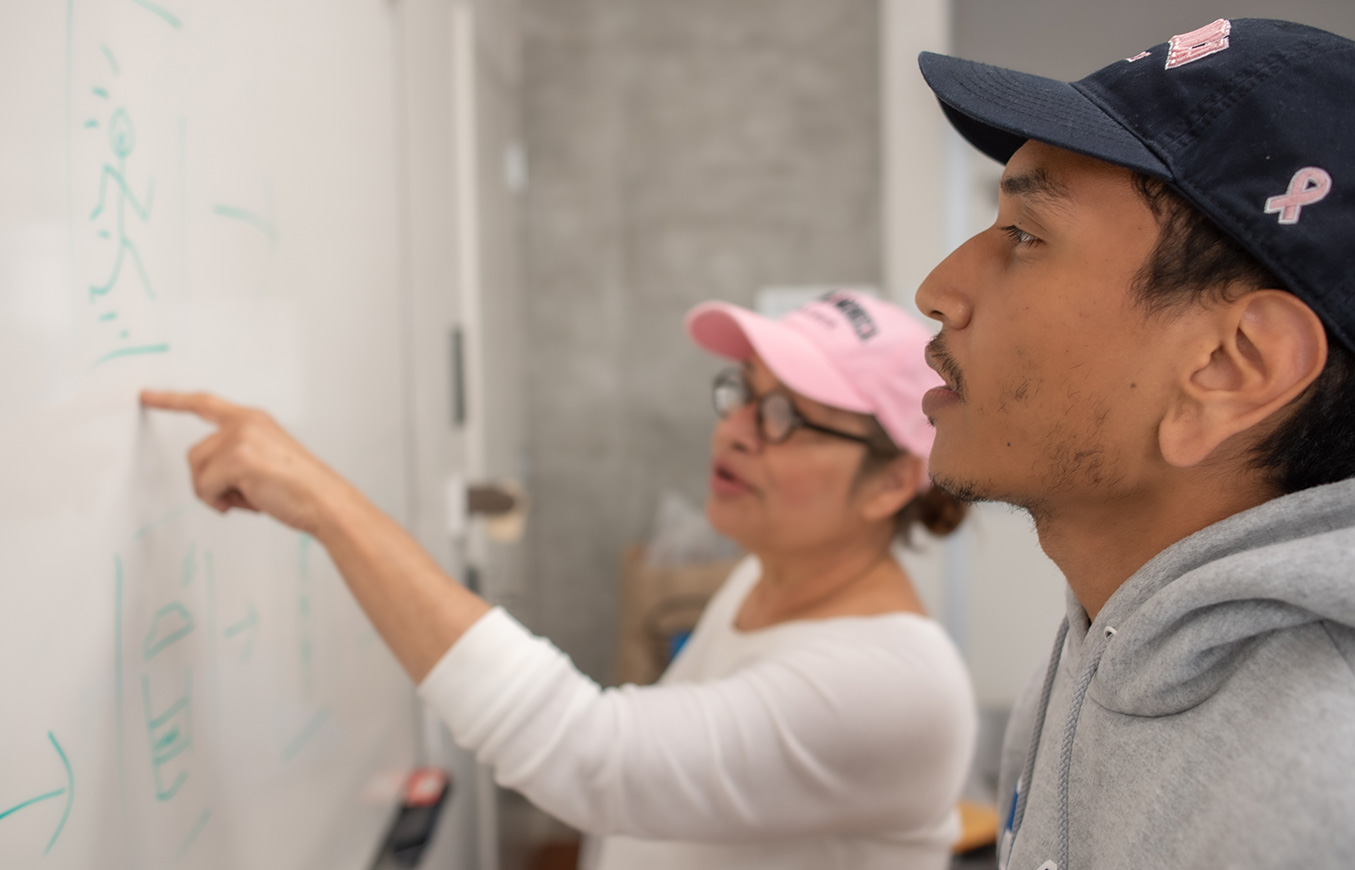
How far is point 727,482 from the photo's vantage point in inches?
48.6

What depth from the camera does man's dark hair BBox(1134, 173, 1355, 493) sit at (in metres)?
0.53

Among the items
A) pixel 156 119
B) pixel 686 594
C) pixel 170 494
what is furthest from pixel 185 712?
pixel 686 594

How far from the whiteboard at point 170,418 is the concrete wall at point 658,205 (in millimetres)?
1524

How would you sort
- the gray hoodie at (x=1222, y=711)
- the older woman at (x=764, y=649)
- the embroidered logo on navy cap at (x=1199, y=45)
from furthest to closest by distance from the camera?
1. the older woman at (x=764, y=649)
2. the embroidered logo on navy cap at (x=1199, y=45)
3. the gray hoodie at (x=1222, y=711)

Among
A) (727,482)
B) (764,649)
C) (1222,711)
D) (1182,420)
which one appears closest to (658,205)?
(727,482)

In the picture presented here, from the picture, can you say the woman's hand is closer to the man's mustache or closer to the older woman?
the older woman

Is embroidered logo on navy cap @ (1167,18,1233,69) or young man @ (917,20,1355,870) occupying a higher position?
embroidered logo on navy cap @ (1167,18,1233,69)

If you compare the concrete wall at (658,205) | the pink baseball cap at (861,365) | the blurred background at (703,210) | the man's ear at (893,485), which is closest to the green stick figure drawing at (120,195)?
the pink baseball cap at (861,365)

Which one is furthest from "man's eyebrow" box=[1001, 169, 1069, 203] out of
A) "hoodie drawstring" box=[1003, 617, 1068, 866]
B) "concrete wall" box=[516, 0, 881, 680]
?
"concrete wall" box=[516, 0, 881, 680]

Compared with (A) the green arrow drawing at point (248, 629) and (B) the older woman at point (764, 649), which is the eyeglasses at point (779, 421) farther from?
(A) the green arrow drawing at point (248, 629)

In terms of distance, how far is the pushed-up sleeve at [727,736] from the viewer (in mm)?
844

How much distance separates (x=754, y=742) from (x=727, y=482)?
15.5 inches

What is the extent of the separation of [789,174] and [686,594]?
3.91 ft

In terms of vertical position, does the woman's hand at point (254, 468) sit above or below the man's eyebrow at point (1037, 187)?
below
